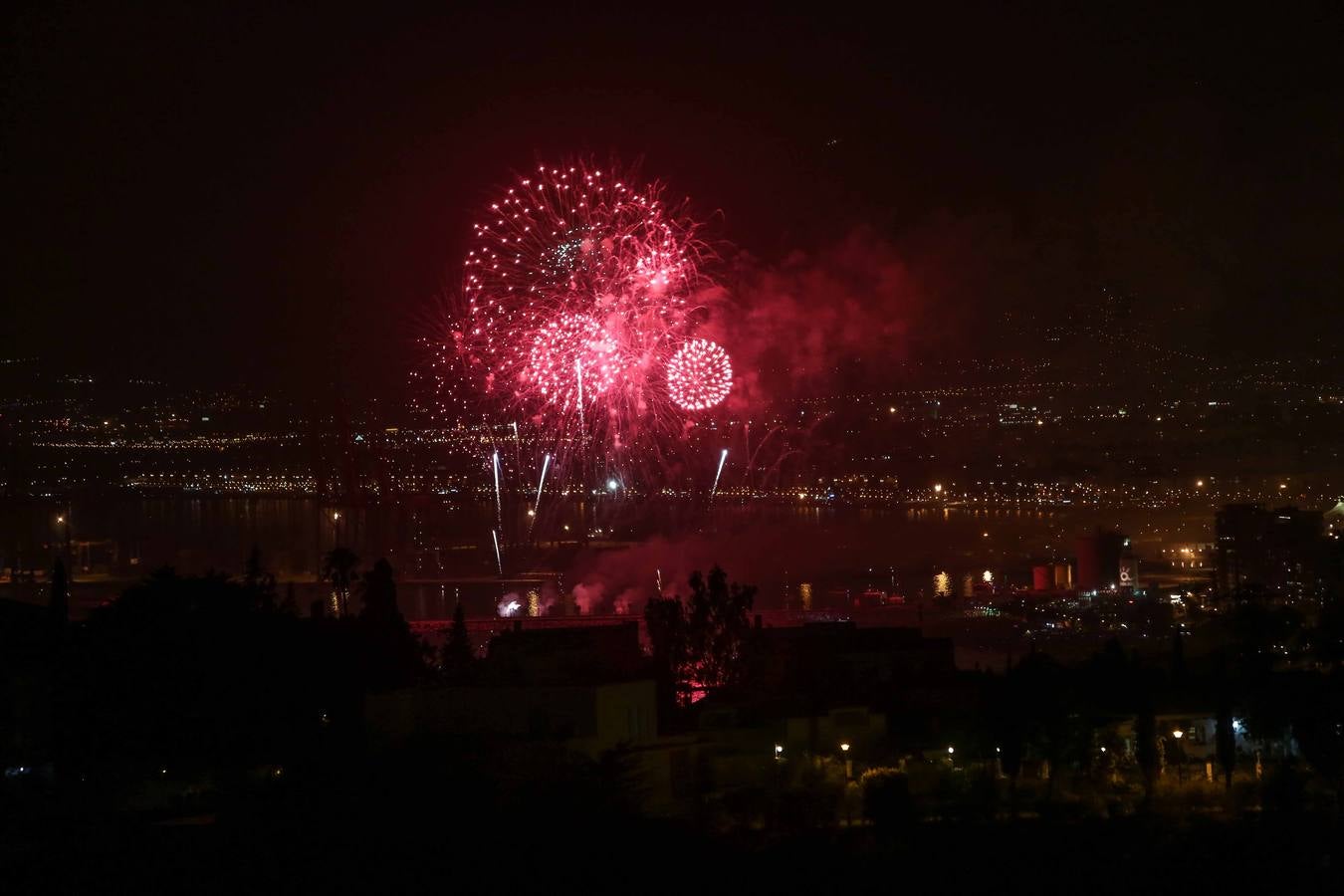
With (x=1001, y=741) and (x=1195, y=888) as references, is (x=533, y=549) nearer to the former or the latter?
(x=1001, y=741)

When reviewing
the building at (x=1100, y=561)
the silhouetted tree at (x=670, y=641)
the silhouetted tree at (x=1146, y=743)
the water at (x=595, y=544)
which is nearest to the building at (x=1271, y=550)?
the building at (x=1100, y=561)

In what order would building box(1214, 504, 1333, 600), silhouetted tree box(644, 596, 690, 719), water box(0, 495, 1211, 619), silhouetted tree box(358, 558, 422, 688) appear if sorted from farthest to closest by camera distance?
water box(0, 495, 1211, 619) → building box(1214, 504, 1333, 600) → silhouetted tree box(644, 596, 690, 719) → silhouetted tree box(358, 558, 422, 688)

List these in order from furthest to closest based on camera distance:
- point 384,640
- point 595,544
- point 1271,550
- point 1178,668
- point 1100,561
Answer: point 595,544
point 1100,561
point 1271,550
point 384,640
point 1178,668

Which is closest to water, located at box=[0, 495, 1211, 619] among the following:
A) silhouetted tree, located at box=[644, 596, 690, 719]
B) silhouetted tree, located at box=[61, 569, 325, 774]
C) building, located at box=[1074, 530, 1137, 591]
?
building, located at box=[1074, 530, 1137, 591]

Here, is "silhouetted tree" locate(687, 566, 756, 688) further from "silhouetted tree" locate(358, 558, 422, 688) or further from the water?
the water

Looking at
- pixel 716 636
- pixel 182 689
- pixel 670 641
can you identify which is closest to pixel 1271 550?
pixel 716 636

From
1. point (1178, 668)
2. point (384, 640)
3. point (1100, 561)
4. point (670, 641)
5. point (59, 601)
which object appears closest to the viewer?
point (1178, 668)

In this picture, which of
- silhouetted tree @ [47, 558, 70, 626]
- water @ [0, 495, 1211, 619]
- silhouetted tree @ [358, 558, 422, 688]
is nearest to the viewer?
silhouetted tree @ [358, 558, 422, 688]

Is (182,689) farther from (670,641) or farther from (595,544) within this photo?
(595,544)

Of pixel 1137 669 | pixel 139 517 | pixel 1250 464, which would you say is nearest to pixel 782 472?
pixel 1250 464

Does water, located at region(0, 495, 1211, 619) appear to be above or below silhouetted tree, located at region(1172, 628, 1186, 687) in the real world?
above

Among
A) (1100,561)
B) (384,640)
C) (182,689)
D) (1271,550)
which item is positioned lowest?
(182,689)
